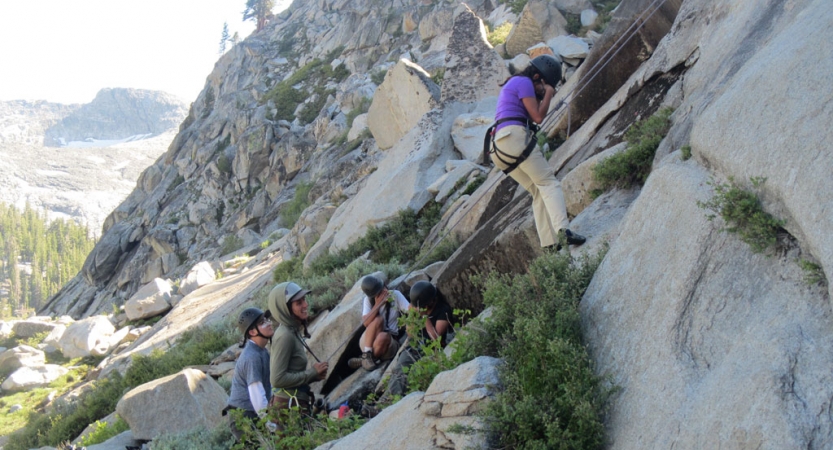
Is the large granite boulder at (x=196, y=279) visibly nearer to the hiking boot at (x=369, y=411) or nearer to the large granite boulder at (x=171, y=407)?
the large granite boulder at (x=171, y=407)

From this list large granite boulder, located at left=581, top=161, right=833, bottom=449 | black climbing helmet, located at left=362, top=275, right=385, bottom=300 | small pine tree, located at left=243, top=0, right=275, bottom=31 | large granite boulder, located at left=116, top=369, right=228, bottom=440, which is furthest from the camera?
small pine tree, located at left=243, top=0, right=275, bottom=31

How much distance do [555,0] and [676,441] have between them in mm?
21184

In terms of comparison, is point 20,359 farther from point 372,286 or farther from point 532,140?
point 532,140

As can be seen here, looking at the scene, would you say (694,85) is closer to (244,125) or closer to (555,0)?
(555,0)

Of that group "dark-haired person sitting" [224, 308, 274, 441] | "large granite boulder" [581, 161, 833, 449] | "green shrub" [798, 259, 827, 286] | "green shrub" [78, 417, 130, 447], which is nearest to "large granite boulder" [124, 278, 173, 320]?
"green shrub" [78, 417, 130, 447]

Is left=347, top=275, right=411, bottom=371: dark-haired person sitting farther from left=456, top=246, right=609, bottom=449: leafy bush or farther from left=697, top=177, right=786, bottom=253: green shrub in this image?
left=697, top=177, right=786, bottom=253: green shrub

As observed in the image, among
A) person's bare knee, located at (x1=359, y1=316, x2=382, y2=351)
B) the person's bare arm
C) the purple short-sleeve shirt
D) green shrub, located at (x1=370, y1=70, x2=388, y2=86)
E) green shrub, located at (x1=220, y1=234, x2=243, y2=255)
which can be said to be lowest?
green shrub, located at (x1=220, y1=234, x2=243, y2=255)

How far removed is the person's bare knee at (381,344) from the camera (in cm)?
791

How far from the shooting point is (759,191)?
3.93 meters

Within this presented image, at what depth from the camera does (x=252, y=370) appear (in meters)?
6.52

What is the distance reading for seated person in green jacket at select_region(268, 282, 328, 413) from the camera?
6.34 metres

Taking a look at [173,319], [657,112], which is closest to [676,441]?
[657,112]

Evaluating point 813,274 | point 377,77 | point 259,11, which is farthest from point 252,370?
point 259,11

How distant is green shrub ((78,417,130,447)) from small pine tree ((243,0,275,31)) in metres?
83.5
